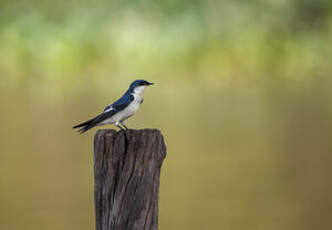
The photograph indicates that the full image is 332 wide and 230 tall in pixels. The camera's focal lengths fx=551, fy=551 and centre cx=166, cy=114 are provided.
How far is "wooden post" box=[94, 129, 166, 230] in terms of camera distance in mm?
1897

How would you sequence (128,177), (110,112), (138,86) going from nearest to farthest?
(128,177) → (110,112) → (138,86)

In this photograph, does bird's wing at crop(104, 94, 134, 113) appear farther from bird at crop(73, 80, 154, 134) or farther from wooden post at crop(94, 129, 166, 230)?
wooden post at crop(94, 129, 166, 230)

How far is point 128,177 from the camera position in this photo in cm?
190

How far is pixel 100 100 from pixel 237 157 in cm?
229

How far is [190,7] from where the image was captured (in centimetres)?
994

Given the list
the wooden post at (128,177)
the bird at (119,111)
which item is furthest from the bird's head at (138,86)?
the wooden post at (128,177)

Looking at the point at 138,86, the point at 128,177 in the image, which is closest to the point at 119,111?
the point at 138,86

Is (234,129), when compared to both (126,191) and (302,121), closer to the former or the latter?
(302,121)

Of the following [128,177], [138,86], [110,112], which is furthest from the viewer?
[138,86]

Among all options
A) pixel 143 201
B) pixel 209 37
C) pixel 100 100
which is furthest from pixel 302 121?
pixel 143 201

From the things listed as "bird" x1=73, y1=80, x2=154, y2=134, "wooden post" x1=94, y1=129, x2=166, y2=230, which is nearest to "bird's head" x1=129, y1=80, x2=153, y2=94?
"bird" x1=73, y1=80, x2=154, y2=134

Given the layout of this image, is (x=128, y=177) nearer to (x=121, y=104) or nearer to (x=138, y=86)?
(x=121, y=104)

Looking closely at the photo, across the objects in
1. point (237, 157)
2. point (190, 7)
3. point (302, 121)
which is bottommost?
point (237, 157)

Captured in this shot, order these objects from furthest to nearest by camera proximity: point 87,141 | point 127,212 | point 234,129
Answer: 1. point 234,129
2. point 87,141
3. point 127,212
